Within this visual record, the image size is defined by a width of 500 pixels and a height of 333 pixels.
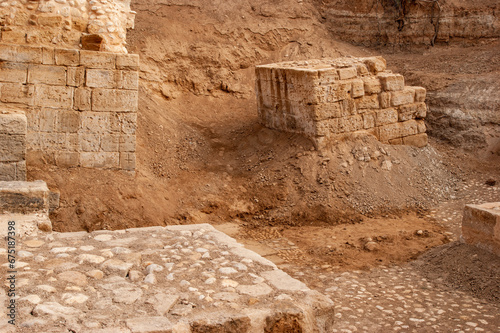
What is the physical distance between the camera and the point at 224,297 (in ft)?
12.6

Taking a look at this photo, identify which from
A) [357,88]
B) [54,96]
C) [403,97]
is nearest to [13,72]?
[54,96]

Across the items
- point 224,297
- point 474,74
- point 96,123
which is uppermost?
point 474,74

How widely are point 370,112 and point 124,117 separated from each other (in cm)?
423

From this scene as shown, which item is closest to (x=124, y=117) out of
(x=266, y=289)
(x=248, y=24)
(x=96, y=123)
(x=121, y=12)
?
(x=96, y=123)

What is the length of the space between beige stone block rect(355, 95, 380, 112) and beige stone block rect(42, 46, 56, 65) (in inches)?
192

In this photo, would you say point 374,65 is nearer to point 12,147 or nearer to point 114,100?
point 114,100

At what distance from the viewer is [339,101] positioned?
949 cm

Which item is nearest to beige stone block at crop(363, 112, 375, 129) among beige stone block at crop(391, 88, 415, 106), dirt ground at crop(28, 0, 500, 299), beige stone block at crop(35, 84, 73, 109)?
dirt ground at crop(28, 0, 500, 299)

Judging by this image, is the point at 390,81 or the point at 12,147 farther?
the point at 390,81

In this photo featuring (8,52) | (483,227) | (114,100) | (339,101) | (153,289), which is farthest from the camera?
(339,101)

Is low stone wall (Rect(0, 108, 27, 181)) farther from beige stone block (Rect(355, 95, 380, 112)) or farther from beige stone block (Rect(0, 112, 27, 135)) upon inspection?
beige stone block (Rect(355, 95, 380, 112))

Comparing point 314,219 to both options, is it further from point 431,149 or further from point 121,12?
point 121,12

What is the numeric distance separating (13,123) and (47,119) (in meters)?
0.69

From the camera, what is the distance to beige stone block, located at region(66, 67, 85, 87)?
7883 millimetres
